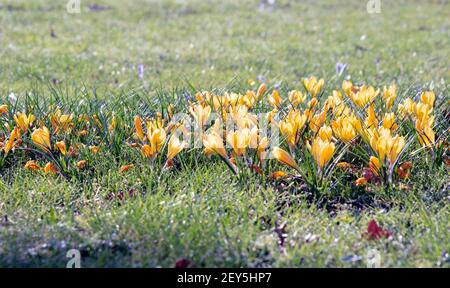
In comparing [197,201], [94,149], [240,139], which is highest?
[240,139]

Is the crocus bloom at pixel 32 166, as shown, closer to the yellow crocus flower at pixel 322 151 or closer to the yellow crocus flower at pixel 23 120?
the yellow crocus flower at pixel 23 120

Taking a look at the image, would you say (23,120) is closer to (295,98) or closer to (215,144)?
(215,144)

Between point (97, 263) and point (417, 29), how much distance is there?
7257 millimetres

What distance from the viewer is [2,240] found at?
2846 millimetres

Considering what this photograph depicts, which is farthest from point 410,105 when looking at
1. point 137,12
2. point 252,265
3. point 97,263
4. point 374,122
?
point 137,12

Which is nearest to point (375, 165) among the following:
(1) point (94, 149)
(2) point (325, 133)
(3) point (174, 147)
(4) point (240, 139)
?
(2) point (325, 133)

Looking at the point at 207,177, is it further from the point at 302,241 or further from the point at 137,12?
the point at 137,12

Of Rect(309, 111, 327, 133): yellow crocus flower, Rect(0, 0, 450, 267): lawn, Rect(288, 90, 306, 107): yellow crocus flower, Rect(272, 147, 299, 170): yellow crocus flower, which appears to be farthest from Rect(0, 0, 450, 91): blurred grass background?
Rect(272, 147, 299, 170): yellow crocus flower

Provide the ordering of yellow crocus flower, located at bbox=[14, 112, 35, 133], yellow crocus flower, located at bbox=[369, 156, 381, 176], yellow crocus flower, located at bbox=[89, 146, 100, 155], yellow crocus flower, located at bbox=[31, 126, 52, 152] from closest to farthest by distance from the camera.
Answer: yellow crocus flower, located at bbox=[369, 156, 381, 176], yellow crocus flower, located at bbox=[31, 126, 52, 152], yellow crocus flower, located at bbox=[89, 146, 100, 155], yellow crocus flower, located at bbox=[14, 112, 35, 133]

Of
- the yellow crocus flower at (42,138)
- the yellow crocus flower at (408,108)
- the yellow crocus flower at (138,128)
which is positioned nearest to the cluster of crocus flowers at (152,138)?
the yellow crocus flower at (138,128)

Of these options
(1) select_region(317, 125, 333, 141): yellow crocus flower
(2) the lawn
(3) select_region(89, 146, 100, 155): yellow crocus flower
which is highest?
(1) select_region(317, 125, 333, 141): yellow crocus flower

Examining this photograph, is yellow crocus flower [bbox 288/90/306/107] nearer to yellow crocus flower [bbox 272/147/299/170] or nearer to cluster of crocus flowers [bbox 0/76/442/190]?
cluster of crocus flowers [bbox 0/76/442/190]

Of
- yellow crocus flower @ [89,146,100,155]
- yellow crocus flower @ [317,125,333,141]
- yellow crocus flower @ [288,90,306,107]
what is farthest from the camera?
yellow crocus flower @ [288,90,306,107]

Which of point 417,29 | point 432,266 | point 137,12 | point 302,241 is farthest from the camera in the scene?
point 137,12
